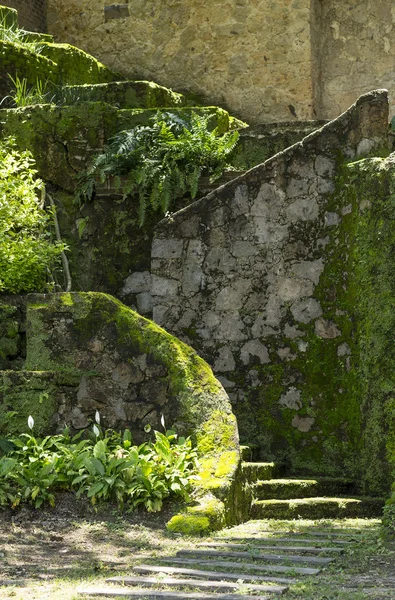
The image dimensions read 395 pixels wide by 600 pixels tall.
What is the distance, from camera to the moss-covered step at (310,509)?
688 cm

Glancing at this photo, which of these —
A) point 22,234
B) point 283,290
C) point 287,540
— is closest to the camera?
point 287,540

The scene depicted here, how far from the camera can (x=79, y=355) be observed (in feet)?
24.4

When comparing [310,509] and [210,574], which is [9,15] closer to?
[310,509]

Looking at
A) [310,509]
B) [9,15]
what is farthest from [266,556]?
[9,15]

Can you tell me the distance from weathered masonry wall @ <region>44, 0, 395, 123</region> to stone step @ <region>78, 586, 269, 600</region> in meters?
8.69

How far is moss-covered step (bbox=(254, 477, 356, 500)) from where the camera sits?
726 centimetres

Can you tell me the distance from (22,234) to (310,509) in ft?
13.0

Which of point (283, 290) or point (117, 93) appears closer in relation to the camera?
point (283, 290)

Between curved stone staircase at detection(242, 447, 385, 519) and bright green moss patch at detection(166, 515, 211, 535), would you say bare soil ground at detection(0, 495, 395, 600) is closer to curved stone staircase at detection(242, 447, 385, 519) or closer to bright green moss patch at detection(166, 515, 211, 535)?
bright green moss patch at detection(166, 515, 211, 535)

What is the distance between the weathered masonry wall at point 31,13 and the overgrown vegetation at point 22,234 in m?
4.29

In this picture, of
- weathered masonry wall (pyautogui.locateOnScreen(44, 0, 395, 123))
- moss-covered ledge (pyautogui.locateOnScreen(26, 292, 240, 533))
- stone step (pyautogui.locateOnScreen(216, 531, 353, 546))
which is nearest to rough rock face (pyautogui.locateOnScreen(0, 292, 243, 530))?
moss-covered ledge (pyautogui.locateOnScreen(26, 292, 240, 533))

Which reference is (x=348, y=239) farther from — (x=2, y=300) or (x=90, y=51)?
(x=90, y=51)

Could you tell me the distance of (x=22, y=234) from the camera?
30.2ft

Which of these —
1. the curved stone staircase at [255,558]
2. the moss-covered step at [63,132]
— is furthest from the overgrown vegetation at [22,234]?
the curved stone staircase at [255,558]
